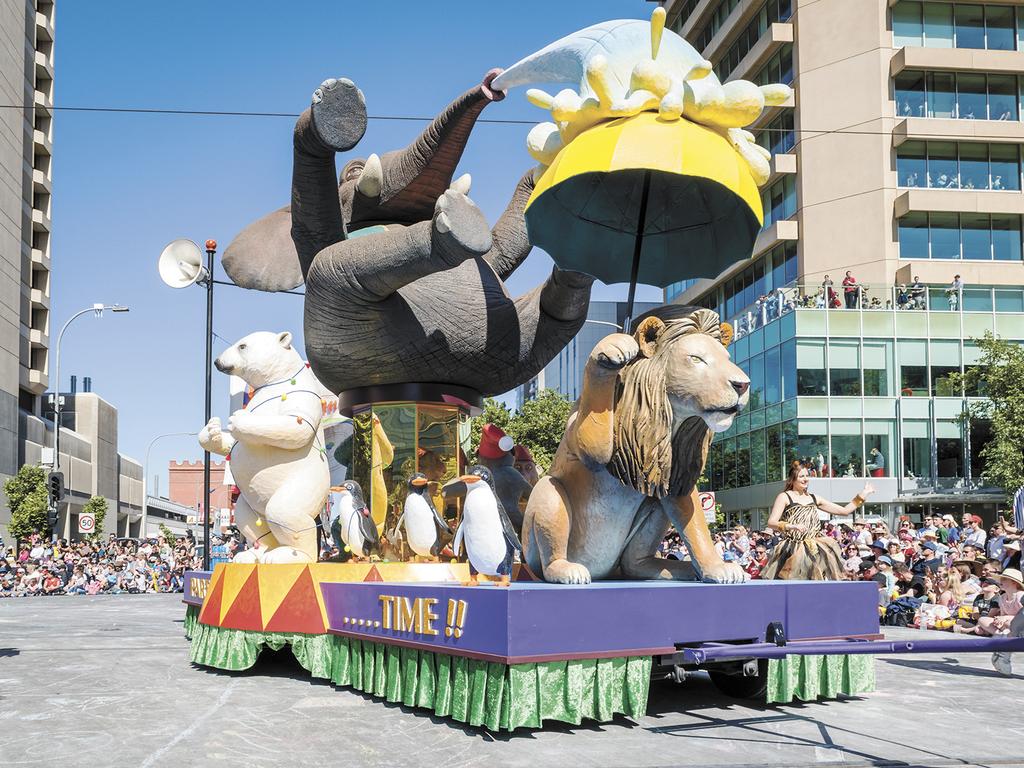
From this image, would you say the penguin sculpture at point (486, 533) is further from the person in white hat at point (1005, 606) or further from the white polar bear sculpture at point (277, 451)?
the person in white hat at point (1005, 606)

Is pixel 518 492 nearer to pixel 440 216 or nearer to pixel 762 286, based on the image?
pixel 440 216

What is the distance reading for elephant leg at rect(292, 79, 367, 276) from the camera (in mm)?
6125

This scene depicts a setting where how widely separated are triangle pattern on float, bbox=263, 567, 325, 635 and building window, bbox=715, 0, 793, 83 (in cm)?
3091

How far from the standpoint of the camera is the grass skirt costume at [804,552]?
7770mm

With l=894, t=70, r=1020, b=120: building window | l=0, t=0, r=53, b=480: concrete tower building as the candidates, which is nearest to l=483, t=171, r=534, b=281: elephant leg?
l=894, t=70, r=1020, b=120: building window

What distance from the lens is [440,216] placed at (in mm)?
5820

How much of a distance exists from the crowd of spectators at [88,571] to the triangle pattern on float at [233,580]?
50.5 ft

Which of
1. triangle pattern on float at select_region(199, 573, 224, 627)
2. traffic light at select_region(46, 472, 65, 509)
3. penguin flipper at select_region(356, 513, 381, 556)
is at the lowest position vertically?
triangle pattern on float at select_region(199, 573, 224, 627)

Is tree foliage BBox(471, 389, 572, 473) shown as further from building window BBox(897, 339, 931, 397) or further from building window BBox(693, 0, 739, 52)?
building window BBox(693, 0, 739, 52)

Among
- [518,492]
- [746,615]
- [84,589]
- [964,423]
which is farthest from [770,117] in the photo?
[746,615]

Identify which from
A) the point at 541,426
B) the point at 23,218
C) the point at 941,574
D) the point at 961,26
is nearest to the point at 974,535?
the point at 941,574

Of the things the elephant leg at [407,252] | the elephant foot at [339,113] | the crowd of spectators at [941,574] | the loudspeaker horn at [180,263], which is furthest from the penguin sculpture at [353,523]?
the loudspeaker horn at [180,263]

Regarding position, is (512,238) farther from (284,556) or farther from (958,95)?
(958,95)

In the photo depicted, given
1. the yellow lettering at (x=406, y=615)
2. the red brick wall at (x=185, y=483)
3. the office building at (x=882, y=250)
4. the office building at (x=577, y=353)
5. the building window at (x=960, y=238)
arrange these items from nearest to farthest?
the yellow lettering at (x=406, y=615) → the office building at (x=882, y=250) → the building window at (x=960, y=238) → the office building at (x=577, y=353) → the red brick wall at (x=185, y=483)
